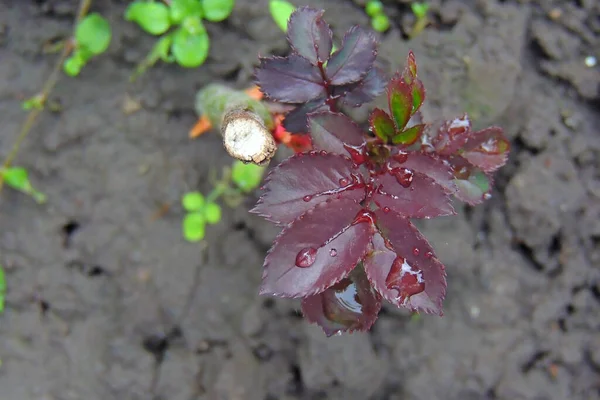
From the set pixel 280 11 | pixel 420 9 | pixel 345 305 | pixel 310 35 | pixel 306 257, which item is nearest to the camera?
pixel 306 257

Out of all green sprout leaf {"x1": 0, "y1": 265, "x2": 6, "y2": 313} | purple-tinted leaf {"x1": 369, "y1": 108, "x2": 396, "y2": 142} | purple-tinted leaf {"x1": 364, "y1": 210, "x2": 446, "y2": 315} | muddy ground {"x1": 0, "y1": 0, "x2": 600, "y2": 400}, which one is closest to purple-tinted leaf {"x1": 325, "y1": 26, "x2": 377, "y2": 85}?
purple-tinted leaf {"x1": 369, "y1": 108, "x2": 396, "y2": 142}

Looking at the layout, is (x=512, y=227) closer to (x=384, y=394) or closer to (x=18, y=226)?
(x=384, y=394)

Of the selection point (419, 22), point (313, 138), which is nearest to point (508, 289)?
point (419, 22)

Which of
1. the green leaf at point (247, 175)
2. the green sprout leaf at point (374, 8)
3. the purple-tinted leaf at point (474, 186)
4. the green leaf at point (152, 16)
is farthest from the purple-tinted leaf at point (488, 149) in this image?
the green leaf at point (152, 16)

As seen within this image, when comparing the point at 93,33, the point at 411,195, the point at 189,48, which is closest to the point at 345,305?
the point at 411,195

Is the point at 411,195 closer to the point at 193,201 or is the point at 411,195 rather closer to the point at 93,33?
the point at 193,201

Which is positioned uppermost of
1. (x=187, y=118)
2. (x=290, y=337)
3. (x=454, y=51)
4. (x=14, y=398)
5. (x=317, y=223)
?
(x=317, y=223)

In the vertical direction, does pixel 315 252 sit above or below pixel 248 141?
below

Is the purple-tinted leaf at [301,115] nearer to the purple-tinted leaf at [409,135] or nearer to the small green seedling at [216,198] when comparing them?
the purple-tinted leaf at [409,135]
